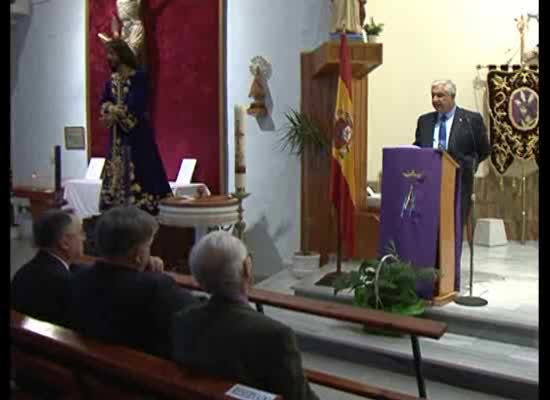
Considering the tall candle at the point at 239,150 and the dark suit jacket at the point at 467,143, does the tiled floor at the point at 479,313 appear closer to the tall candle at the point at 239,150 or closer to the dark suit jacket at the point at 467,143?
the dark suit jacket at the point at 467,143

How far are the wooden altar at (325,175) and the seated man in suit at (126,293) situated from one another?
3.48m

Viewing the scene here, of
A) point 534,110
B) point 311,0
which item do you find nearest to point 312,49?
point 311,0

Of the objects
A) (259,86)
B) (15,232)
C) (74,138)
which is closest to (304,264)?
(259,86)

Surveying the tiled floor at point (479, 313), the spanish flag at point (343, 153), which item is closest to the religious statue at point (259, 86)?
the spanish flag at point (343, 153)

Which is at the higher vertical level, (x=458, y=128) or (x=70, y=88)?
(x=70, y=88)

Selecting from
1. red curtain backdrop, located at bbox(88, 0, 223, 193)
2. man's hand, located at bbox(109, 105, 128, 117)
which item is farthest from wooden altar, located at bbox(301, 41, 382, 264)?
man's hand, located at bbox(109, 105, 128, 117)

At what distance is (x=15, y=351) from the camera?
2.31 meters

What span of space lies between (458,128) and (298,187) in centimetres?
157

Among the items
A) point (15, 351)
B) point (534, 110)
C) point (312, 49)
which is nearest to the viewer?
point (15, 351)

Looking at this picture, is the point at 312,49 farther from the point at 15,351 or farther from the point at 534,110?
the point at 15,351

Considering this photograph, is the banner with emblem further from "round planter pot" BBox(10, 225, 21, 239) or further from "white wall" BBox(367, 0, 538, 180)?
"round planter pot" BBox(10, 225, 21, 239)

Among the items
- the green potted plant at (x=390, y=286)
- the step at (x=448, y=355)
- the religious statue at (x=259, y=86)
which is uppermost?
the religious statue at (x=259, y=86)

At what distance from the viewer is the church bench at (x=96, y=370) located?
173cm

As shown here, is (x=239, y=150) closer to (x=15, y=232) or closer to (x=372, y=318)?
(x=372, y=318)
